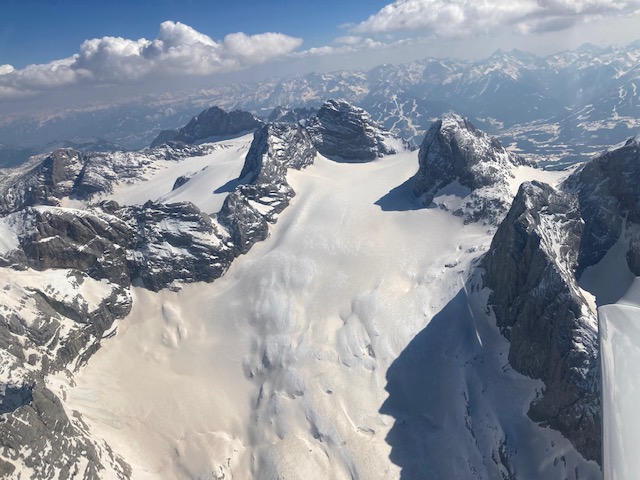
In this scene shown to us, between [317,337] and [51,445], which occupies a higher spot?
[51,445]

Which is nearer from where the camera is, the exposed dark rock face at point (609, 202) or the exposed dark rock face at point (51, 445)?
the exposed dark rock face at point (51, 445)

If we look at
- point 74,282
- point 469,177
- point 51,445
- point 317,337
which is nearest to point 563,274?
point 317,337

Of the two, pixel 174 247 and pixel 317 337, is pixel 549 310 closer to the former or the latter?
pixel 317 337

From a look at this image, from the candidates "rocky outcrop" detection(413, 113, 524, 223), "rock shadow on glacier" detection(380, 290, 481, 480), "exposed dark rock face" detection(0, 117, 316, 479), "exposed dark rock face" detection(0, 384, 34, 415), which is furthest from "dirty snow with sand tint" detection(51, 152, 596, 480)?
"exposed dark rock face" detection(0, 384, 34, 415)

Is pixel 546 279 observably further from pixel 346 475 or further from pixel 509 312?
pixel 346 475

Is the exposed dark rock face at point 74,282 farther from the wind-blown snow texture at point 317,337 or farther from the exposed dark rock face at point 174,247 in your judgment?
the wind-blown snow texture at point 317,337

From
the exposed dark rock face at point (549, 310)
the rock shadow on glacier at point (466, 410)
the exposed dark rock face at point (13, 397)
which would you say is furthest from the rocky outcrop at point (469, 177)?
the exposed dark rock face at point (13, 397)

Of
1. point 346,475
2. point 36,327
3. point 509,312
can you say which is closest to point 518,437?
point 509,312
